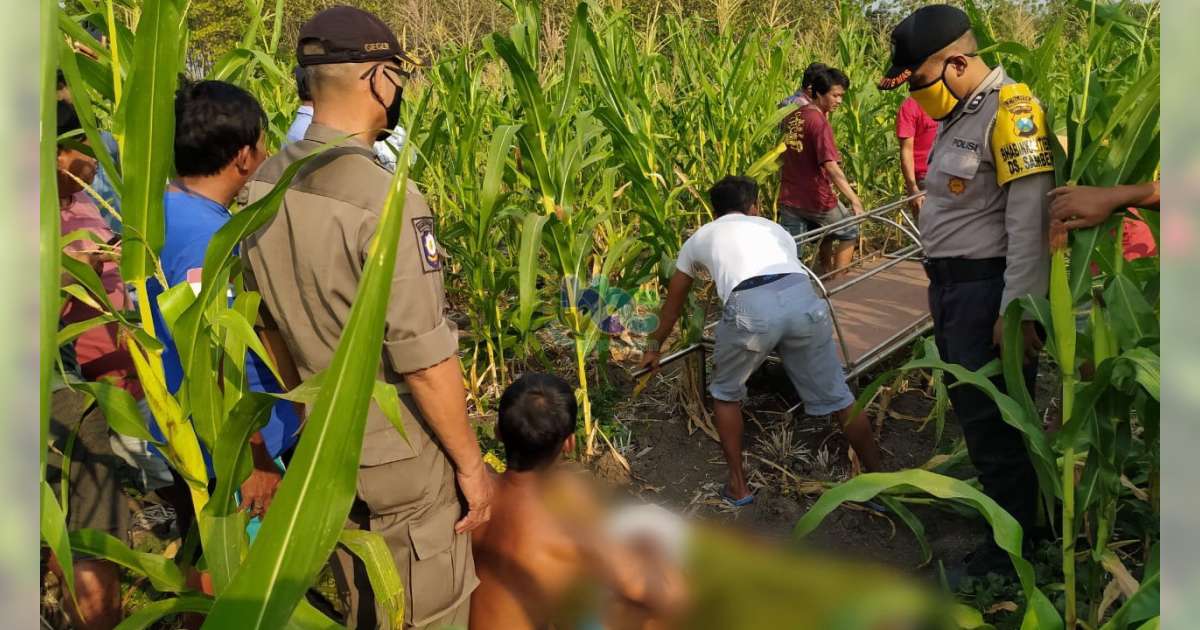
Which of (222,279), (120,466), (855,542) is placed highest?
(222,279)

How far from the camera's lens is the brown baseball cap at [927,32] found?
7.47 ft

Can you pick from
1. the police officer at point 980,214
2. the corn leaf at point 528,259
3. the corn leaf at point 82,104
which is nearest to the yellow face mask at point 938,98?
the police officer at point 980,214

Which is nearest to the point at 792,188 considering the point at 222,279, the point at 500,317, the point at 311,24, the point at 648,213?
the point at 648,213

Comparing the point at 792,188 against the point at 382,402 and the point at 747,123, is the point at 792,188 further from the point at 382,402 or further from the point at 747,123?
the point at 382,402

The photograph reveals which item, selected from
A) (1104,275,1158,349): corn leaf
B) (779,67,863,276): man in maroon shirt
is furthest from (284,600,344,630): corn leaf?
(779,67,863,276): man in maroon shirt

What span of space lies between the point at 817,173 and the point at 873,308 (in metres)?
1.10

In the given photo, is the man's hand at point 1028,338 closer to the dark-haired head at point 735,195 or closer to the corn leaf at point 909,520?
the corn leaf at point 909,520

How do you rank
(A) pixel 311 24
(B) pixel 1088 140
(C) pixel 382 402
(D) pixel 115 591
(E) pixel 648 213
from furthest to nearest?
(E) pixel 648 213 → (D) pixel 115 591 → (B) pixel 1088 140 → (A) pixel 311 24 → (C) pixel 382 402

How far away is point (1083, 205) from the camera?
179 centimetres

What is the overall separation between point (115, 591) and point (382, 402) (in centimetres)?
142

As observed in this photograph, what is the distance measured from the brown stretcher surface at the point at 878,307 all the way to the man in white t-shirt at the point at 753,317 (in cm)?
50

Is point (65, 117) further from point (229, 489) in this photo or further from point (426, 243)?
point (229, 489)
